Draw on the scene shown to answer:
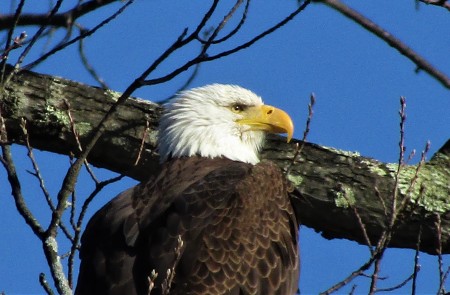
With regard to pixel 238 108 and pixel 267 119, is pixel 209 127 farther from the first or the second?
pixel 267 119

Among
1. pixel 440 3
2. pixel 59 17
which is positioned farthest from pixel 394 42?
pixel 59 17

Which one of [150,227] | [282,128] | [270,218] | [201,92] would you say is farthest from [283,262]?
[201,92]

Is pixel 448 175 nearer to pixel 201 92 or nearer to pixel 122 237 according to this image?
pixel 201 92

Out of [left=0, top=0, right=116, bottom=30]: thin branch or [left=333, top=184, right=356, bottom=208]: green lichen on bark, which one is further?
[left=333, top=184, right=356, bottom=208]: green lichen on bark

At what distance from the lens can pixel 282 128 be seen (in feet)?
21.7

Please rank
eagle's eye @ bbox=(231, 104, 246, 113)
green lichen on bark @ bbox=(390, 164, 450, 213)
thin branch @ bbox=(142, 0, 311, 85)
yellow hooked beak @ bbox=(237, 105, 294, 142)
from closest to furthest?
thin branch @ bbox=(142, 0, 311, 85) < green lichen on bark @ bbox=(390, 164, 450, 213) < yellow hooked beak @ bbox=(237, 105, 294, 142) < eagle's eye @ bbox=(231, 104, 246, 113)

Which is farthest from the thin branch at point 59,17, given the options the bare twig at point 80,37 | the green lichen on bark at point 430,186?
the green lichen on bark at point 430,186

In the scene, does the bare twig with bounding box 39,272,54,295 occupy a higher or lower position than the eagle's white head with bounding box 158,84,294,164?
lower

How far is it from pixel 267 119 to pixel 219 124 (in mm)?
311

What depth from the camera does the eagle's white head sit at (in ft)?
21.9

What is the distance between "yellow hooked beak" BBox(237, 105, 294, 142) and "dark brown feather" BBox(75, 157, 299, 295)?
694 mm

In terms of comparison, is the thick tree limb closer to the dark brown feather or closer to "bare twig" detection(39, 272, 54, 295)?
A: the dark brown feather

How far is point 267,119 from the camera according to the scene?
670cm

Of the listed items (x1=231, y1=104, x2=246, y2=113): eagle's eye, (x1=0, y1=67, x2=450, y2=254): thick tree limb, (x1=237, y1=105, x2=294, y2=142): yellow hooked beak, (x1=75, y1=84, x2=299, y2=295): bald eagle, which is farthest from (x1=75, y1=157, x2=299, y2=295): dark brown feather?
(x1=231, y1=104, x2=246, y2=113): eagle's eye
